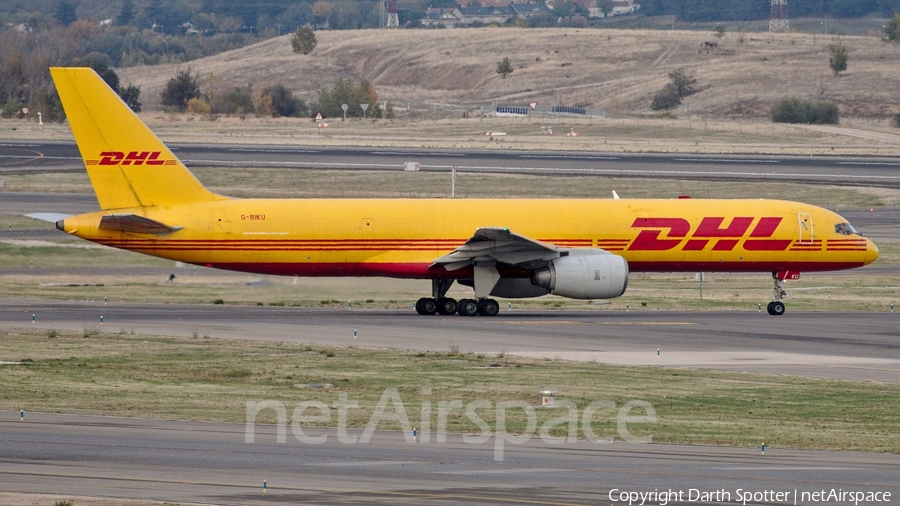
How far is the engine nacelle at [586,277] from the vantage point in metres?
35.2

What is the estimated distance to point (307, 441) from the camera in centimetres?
1831

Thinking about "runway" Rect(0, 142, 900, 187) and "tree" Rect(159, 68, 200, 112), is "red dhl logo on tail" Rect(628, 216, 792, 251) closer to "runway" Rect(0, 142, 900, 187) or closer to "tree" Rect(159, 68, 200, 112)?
"runway" Rect(0, 142, 900, 187)

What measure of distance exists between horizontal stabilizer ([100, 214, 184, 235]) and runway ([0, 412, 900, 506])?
1513 cm

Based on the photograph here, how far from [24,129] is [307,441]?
292 feet

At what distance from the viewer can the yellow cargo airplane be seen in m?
34.8

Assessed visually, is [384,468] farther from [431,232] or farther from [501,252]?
[431,232]

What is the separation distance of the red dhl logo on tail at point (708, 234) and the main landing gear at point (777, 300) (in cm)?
102

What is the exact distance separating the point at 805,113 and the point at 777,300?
271ft

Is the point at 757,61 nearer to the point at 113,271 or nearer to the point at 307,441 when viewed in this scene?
the point at 113,271

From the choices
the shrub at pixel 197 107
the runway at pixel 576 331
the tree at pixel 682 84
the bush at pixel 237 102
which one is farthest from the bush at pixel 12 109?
the runway at pixel 576 331

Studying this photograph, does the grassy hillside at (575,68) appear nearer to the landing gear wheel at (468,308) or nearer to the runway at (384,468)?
the landing gear wheel at (468,308)

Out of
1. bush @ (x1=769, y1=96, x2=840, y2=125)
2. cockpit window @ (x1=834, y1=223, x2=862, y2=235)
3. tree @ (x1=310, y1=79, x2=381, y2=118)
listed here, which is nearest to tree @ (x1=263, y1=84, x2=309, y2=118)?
tree @ (x1=310, y1=79, x2=381, y2=118)

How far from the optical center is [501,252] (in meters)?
35.8

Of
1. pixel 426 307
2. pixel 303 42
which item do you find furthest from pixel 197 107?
pixel 426 307
